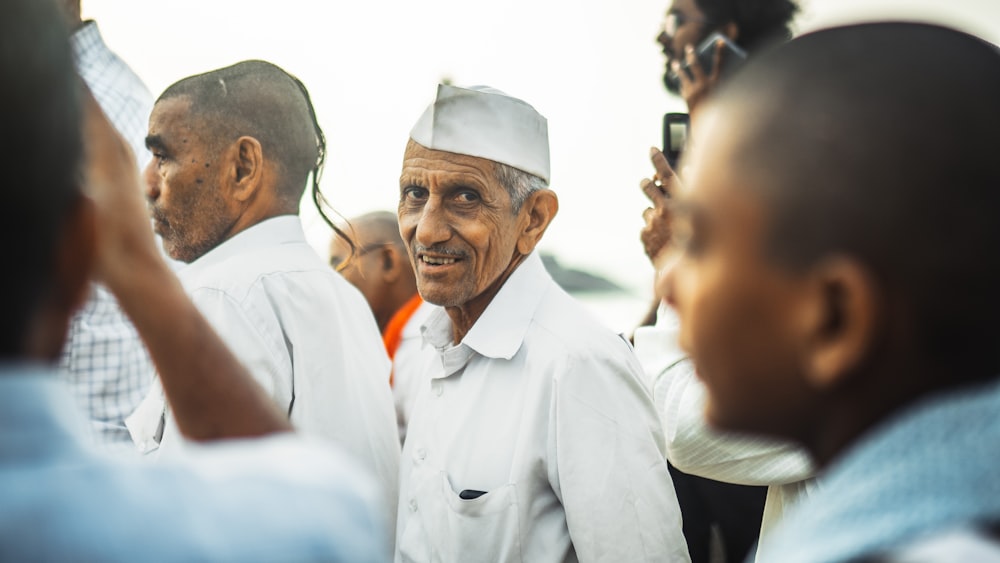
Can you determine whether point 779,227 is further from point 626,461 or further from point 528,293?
point 528,293

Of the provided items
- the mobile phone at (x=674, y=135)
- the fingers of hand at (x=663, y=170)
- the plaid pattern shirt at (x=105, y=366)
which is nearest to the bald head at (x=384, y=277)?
the plaid pattern shirt at (x=105, y=366)

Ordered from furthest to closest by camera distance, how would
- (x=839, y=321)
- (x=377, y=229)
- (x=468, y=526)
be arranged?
(x=377, y=229) < (x=468, y=526) < (x=839, y=321)

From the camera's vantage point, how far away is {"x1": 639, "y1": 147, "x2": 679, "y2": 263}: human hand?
2826 mm

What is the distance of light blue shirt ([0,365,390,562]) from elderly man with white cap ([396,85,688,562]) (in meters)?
1.70

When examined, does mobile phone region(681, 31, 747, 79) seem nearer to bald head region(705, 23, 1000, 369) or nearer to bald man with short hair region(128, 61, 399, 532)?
bald man with short hair region(128, 61, 399, 532)

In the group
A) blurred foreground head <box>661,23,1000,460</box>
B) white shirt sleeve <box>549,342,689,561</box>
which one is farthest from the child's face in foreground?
white shirt sleeve <box>549,342,689,561</box>

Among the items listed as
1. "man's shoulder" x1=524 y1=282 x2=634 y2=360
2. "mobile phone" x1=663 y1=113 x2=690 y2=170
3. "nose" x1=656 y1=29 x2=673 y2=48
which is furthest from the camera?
"nose" x1=656 y1=29 x2=673 y2=48

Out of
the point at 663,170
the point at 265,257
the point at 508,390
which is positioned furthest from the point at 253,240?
the point at 663,170

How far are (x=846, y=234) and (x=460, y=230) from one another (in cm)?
206

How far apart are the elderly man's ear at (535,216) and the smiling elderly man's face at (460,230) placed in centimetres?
2

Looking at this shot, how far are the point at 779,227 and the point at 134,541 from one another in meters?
0.73

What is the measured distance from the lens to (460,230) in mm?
3059

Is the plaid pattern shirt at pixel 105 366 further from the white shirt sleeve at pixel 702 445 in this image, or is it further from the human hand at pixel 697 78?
the human hand at pixel 697 78

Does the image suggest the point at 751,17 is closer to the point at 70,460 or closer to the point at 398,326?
the point at 398,326
